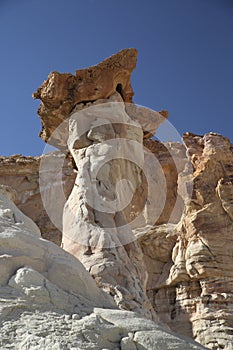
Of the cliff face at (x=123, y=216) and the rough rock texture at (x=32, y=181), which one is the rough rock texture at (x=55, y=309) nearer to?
the cliff face at (x=123, y=216)

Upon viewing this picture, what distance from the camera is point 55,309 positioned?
143 inches

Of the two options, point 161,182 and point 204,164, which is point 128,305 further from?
point 161,182

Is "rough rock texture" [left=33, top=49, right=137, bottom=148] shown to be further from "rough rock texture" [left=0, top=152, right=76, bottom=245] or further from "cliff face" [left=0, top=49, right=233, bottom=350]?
"rough rock texture" [left=0, top=152, right=76, bottom=245]

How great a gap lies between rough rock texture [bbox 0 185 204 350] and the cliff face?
0.04ft

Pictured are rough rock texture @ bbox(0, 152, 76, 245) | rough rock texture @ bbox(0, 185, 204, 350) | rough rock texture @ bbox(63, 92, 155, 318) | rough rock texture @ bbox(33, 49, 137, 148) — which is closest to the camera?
rough rock texture @ bbox(0, 185, 204, 350)

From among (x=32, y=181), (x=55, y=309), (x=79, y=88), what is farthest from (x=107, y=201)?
(x=32, y=181)

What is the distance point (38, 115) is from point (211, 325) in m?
8.01

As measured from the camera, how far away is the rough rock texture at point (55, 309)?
3291 mm

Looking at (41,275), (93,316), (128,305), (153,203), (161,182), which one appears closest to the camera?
(93,316)

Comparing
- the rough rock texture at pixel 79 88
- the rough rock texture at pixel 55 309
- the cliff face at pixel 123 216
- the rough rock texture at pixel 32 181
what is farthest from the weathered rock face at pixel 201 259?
the rough rock texture at pixel 55 309

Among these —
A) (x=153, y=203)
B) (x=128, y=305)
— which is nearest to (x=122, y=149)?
(x=128, y=305)

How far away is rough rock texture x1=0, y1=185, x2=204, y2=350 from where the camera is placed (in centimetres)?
329

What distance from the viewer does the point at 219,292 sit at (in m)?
15.0

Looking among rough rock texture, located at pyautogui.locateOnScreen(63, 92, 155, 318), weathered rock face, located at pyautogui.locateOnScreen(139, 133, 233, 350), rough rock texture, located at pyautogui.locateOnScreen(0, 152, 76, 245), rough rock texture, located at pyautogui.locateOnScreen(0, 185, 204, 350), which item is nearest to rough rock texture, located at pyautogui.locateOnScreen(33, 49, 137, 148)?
rough rock texture, located at pyautogui.locateOnScreen(63, 92, 155, 318)
